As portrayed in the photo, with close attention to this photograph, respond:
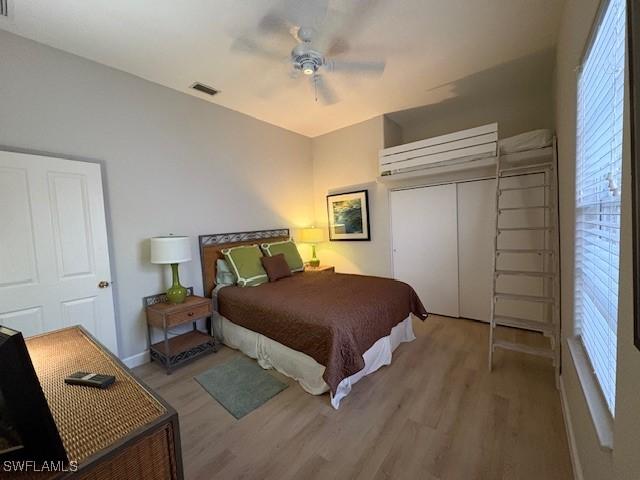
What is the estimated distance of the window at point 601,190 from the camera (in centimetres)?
93

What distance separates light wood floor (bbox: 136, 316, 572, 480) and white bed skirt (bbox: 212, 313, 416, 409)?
9 cm

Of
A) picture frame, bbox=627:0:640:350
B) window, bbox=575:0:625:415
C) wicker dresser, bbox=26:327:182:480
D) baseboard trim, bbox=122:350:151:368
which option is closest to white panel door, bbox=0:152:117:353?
baseboard trim, bbox=122:350:151:368

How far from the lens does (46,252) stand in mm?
2104

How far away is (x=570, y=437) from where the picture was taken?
60.9 inches

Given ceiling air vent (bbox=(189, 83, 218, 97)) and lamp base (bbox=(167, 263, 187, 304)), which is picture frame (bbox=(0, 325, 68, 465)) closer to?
lamp base (bbox=(167, 263, 187, 304))

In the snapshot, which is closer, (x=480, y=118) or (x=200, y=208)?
(x=200, y=208)

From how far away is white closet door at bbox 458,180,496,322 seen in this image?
325 centimetres

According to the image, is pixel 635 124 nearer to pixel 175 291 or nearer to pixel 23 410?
pixel 23 410

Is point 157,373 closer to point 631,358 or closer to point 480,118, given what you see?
point 631,358

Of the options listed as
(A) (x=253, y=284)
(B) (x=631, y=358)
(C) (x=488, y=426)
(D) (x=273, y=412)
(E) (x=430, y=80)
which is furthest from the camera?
(A) (x=253, y=284)

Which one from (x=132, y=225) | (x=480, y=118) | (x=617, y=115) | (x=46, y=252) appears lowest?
(x=46, y=252)

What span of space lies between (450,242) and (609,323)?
2.59 m

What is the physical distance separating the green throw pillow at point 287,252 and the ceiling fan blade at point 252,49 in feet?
6.99

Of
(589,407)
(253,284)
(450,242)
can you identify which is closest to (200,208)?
(253,284)
